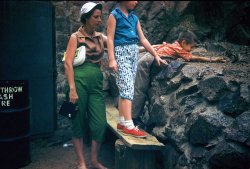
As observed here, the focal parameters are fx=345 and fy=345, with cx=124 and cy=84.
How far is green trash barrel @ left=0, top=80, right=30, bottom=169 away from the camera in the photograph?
4836mm

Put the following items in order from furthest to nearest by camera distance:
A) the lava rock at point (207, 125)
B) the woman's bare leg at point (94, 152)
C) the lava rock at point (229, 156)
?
the woman's bare leg at point (94, 152)
the lava rock at point (207, 125)
the lava rock at point (229, 156)

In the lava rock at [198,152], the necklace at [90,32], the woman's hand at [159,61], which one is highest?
the necklace at [90,32]

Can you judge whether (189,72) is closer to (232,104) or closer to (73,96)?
(232,104)

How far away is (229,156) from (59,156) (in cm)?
319

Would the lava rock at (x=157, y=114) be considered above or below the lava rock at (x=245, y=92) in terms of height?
below

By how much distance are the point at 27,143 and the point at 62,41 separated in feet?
6.82

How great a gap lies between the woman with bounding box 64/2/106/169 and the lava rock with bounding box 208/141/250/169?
5.11 ft

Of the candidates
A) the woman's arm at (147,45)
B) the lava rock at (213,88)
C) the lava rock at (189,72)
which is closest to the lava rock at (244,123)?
the lava rock at (213,88)

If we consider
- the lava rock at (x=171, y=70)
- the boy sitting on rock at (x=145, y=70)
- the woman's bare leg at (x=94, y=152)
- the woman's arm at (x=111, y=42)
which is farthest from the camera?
the boy sitting on rock at (x=145, y=70)

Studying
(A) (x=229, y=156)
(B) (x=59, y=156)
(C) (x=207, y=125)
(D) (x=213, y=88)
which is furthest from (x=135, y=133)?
(B) (x=59, y=156)

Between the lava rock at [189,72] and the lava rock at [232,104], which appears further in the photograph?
the lava rock at [189,72]

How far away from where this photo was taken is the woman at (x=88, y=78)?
14.1 feet

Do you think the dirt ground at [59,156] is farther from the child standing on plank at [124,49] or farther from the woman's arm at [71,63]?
the woman's arm at [71,63]

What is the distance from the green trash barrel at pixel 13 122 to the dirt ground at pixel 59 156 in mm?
317
